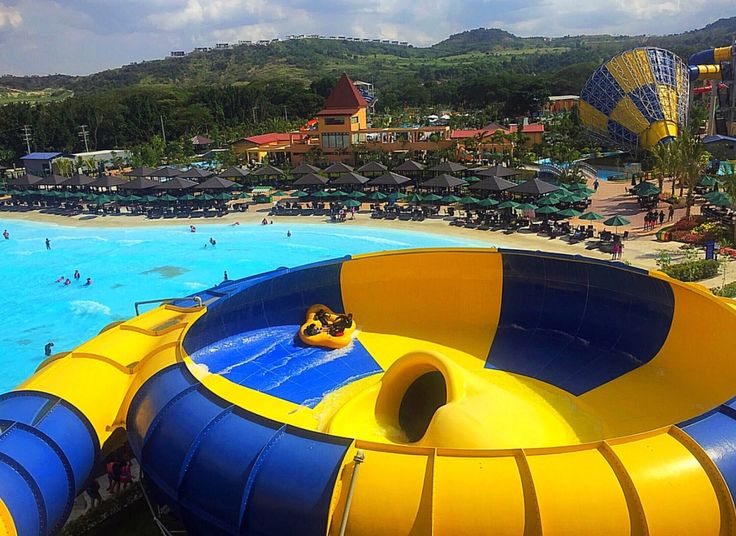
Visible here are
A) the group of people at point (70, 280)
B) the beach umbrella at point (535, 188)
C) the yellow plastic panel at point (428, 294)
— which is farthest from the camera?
the beach umbrella at point (535, 188)

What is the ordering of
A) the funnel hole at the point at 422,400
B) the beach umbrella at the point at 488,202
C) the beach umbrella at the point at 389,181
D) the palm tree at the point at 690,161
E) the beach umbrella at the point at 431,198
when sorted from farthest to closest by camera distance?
1. the beach umbrella at the point at 389,181
2. the beach umbrella at the point at 431,198
3. the beach umbrella at the point at 488,202
4. the palm tree at the point at 690,161
5. the funnel hole at the point at 422,400

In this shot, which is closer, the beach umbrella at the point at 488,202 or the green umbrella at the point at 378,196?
the beach umbrella at the point at 488,202

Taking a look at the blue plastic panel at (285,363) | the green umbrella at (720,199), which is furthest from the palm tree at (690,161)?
the blue plastic panel at (285,363)

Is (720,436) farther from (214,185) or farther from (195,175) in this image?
(195,175)

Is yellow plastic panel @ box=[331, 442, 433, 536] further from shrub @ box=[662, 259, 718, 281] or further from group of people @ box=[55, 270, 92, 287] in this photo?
group of people @ box=[55, 270, 92, 287]

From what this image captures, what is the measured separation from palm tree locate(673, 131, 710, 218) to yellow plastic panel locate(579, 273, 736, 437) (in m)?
19.4

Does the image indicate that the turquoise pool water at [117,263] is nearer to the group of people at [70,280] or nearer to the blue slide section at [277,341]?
the group of people at [70,280]

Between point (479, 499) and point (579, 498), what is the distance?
3.03 feet

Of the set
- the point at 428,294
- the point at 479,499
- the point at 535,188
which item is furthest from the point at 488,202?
the point at 479,499

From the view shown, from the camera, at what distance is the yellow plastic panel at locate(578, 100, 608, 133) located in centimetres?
4959

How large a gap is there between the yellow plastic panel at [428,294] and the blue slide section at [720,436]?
21.7ft

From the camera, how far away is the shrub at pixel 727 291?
17719 millimetres

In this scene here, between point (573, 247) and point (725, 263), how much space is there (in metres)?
5.65

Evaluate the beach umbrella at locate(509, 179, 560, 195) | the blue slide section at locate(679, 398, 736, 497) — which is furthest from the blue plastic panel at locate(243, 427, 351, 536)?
the beach umbrella at locate(509, 179, 560, 195)
